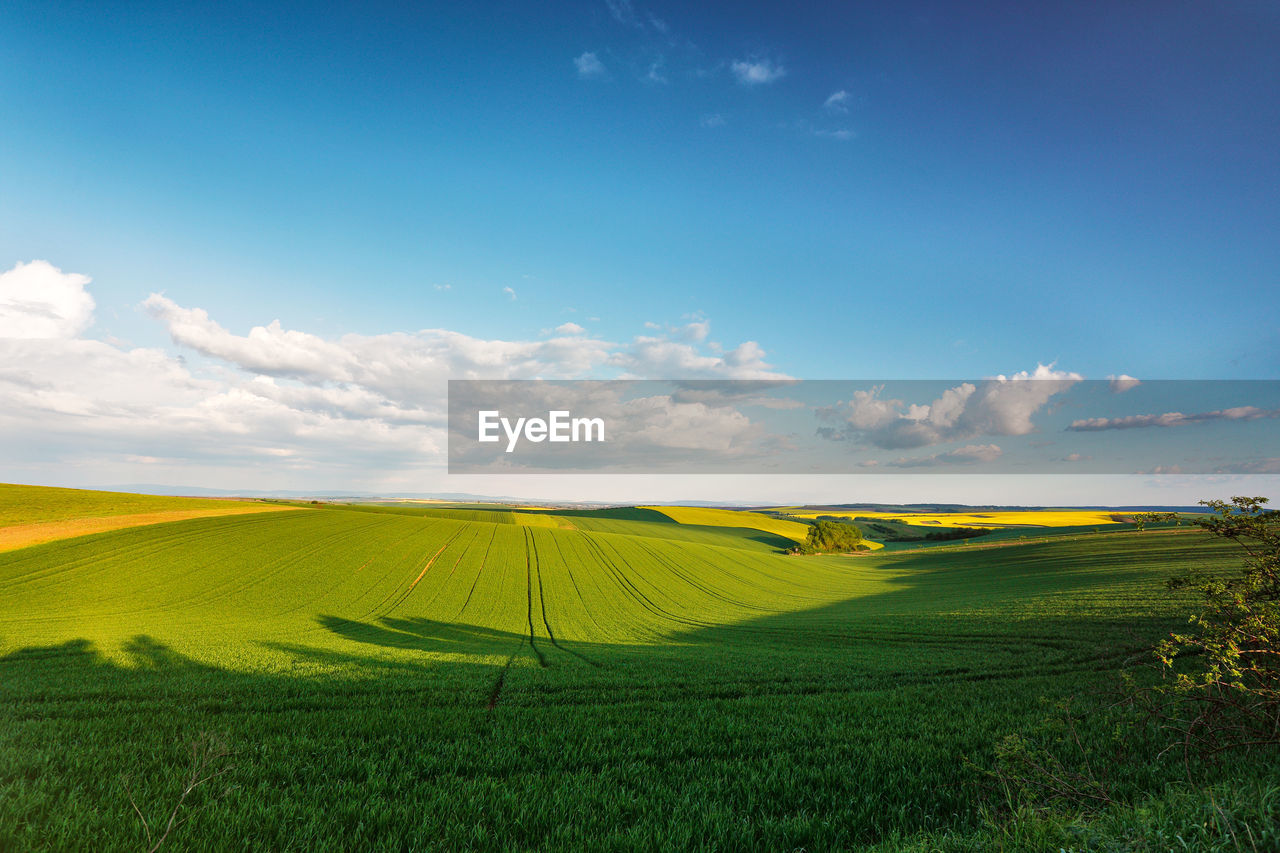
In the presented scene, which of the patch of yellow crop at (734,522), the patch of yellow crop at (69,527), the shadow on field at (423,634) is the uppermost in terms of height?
the patch of yellow crop at (69,527)

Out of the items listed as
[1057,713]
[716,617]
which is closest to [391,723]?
[1057,713]

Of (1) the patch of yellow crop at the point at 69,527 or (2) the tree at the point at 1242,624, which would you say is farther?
(1) the patch of yellow crop at the point at 69,527

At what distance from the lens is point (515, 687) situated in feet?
36.0

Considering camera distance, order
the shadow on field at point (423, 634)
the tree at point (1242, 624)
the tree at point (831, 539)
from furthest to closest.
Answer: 1. the tree at point (831, 539)
2. the shadow on field at point (423, 634)
3. the tree at point (1242, 624)

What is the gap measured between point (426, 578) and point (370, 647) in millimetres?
20463

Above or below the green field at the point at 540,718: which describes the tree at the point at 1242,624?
above

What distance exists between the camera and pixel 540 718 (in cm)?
816

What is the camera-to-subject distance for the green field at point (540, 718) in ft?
14.4

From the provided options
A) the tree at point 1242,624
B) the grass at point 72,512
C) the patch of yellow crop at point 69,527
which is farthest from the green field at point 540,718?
the grass at point 72,512

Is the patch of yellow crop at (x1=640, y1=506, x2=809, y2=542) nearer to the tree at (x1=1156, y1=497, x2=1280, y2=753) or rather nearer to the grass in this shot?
the grass

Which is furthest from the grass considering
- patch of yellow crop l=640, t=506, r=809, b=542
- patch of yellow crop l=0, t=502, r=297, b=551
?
patch of yellow crop l=640, t=506, r=809, b=542

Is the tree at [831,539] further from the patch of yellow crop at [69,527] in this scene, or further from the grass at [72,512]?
the patch of yellow crop at [69,527]

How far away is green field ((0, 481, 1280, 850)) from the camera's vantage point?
440 centimetres

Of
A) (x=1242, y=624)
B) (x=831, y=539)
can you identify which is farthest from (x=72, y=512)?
(x=831, y=539)
